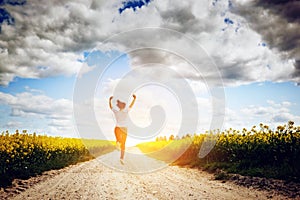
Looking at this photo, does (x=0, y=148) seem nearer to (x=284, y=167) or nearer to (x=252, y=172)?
(x=252, y=172)

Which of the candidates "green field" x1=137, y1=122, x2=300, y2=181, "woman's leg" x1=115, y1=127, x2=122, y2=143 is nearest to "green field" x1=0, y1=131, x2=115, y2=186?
"woman's leg" x1=115, y1=127, x2=122, y2=143

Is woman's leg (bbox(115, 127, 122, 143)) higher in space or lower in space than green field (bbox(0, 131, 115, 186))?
higher

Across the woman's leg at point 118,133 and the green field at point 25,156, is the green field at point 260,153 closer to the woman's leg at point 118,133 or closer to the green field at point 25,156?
the woman's leg at point 118,133

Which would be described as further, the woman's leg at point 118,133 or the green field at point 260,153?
the woman's leg at point 118,133

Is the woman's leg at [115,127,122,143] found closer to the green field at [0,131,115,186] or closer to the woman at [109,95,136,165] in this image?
the woman at [109,95,136,165]

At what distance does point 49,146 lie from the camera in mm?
16875

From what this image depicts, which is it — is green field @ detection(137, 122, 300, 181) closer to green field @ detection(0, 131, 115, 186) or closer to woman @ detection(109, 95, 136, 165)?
woman @ detection(109, 95, 136, 165)

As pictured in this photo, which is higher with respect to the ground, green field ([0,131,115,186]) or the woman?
the woman

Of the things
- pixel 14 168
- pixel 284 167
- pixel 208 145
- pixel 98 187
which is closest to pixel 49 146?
pixel 14 168

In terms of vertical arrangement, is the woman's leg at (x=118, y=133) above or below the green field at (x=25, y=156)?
above

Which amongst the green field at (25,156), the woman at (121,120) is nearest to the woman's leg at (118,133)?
the woman at (121,120)

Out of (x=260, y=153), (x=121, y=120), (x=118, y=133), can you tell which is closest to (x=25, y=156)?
(x=118, y=133)

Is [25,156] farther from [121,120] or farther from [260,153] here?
[260,153]

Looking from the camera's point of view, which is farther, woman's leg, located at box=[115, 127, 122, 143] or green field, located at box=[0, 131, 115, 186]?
woman's leg, located at box=[115, 127, 122, 143]
